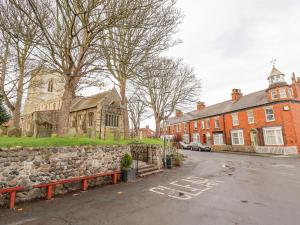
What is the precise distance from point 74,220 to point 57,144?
425 centimetres

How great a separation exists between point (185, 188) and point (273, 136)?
72.0 feet

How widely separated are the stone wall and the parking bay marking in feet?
11.6

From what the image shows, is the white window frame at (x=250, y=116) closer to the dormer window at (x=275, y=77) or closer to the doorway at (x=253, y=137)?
the doorway at (x=253, y=137)

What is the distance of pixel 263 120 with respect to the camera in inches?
973

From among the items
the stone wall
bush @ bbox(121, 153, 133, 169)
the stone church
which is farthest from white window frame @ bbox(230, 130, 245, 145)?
the stone wall

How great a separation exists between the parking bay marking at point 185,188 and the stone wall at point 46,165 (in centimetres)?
354

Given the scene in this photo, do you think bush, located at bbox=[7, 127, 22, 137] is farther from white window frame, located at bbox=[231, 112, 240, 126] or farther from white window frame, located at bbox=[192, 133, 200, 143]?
white window frame, located at bbox=[192, 133, 200, 143]

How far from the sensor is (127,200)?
662 centimetres

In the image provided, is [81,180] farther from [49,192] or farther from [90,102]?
[90,102]

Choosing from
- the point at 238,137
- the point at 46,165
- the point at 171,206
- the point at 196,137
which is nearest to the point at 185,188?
the point at 171,206

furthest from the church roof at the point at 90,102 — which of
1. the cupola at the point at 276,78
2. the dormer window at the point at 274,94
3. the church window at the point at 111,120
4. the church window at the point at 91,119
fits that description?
the cupola at the point at 276,78

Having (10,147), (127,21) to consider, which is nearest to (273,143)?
(127,21)

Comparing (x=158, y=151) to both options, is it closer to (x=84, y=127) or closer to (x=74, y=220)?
(x=74, y=220)

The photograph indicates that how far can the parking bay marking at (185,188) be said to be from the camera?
7.18 metres
